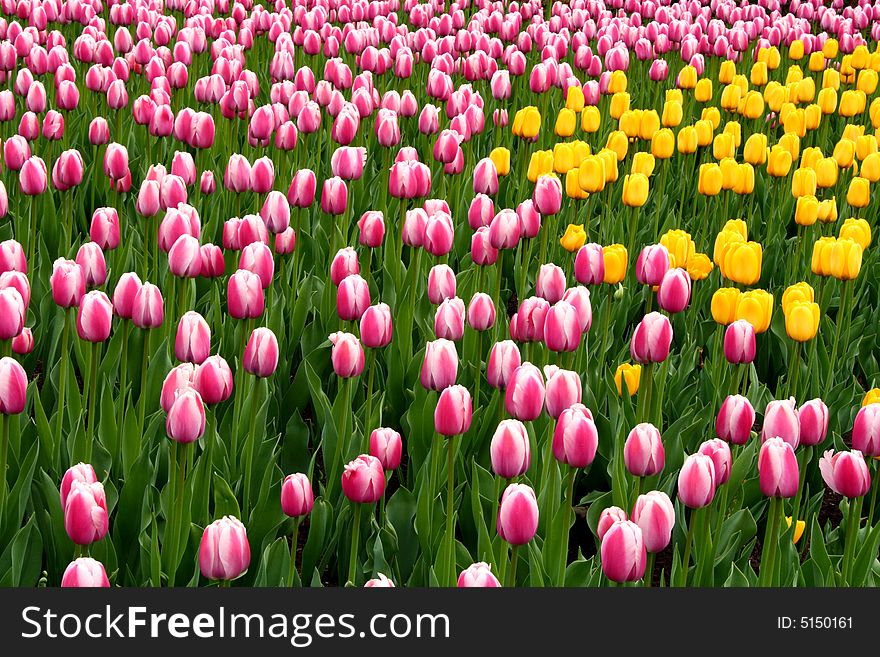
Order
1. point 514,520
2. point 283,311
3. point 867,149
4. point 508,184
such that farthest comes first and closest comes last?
point 508,184
point 867,149
point 283,311
point 514,520

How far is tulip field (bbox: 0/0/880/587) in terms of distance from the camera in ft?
7.88

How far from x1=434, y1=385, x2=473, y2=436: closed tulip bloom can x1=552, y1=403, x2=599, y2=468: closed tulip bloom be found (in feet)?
0.72

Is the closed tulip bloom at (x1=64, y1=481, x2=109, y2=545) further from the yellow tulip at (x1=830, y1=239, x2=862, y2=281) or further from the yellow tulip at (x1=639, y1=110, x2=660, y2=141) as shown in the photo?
the yellow tulip at (x1=639, y1=110, x2=660, y2=141)

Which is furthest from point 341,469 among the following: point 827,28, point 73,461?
point 827,28

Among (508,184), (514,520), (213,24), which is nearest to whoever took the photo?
(514,520)

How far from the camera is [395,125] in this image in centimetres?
476

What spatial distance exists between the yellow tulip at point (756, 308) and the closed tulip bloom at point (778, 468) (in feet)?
3.29

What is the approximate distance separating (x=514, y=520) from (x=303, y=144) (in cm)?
329

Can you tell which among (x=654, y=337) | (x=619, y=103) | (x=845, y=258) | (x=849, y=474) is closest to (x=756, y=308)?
(x=654, y=337)

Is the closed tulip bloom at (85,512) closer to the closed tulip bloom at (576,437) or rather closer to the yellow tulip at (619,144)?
the closed tulip bloom at (576,437)

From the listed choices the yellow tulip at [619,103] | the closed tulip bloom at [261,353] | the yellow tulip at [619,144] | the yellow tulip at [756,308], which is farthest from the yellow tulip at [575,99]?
the closed tulip bloom at [261,353]

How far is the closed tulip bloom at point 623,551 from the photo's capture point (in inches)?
76.5

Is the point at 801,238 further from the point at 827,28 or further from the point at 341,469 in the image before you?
the point at 827,28

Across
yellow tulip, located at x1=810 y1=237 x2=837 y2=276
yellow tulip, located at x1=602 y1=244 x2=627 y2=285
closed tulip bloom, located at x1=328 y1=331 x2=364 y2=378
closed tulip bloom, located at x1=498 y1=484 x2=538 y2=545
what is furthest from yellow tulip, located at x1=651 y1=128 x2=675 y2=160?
A: closed tulip bloom, located at x1=498 y1=484 x2=538 y2=545
